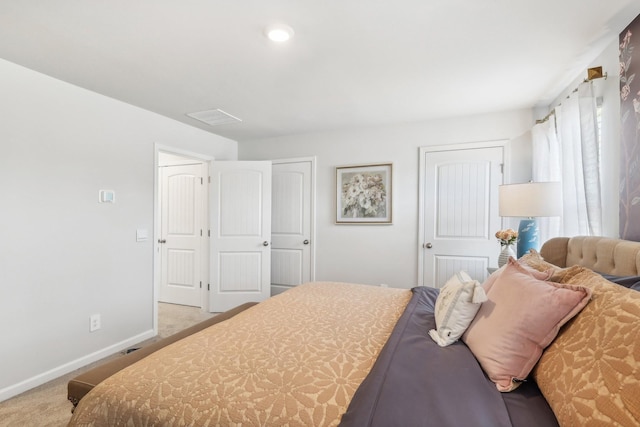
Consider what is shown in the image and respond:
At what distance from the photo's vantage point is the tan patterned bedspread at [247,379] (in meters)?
0.91

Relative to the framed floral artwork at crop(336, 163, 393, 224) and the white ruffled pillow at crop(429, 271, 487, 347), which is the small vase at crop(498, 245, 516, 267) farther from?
the white ruffled pillow at crop(429, 271, 487, 347)

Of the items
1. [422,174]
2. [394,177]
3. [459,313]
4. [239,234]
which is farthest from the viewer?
[239,234]

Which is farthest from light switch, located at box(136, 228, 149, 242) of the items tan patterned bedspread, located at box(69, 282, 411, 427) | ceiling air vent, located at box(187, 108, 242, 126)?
tan patterned bedspread, located at box(69, 282, 411, 427)

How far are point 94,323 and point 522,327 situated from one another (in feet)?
10.6

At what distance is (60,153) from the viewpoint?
247 cm

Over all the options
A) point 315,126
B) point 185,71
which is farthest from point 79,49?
point 315,126

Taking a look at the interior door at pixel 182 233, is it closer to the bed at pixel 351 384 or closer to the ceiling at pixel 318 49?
the ceiling at pixel 318 49

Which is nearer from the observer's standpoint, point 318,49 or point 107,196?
point 318,49

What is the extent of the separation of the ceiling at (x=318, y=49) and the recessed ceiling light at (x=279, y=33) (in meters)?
0.04

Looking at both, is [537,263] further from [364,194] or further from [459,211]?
[364,194]

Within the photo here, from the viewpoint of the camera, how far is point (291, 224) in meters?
4.18

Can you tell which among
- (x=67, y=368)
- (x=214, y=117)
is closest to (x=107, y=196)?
(x=214, y=117)

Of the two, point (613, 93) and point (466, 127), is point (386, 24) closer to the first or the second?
point (613, 93)

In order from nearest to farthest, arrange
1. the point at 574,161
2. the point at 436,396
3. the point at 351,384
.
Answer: the point at 436,396 → the point at 351,384 → the point at 574,161
